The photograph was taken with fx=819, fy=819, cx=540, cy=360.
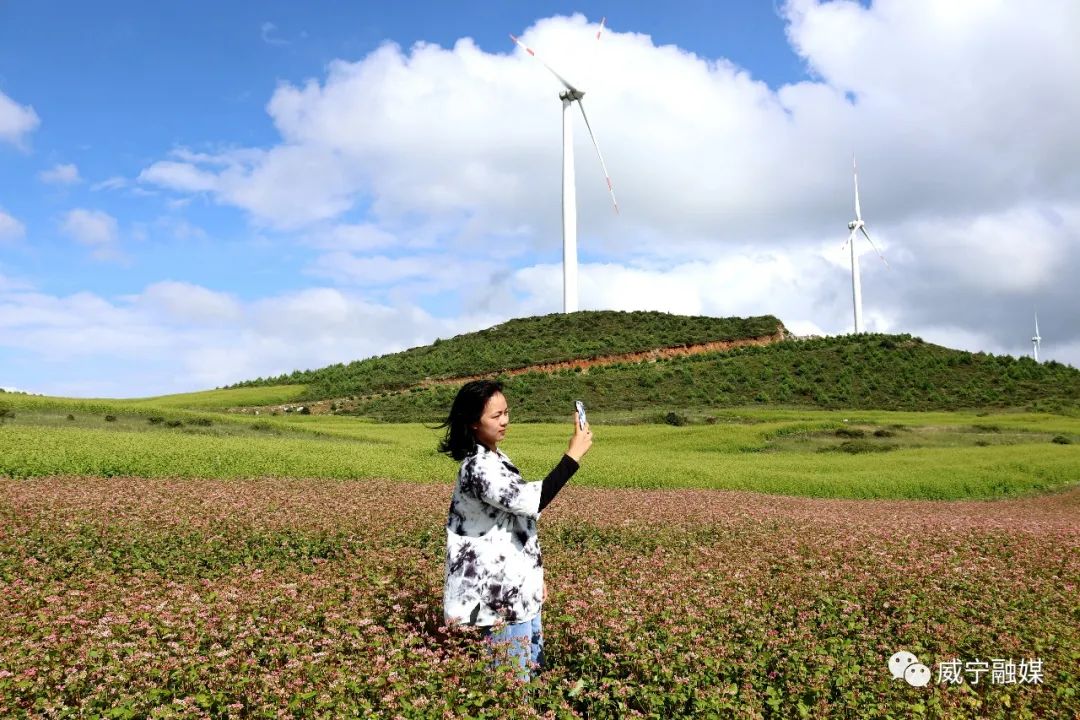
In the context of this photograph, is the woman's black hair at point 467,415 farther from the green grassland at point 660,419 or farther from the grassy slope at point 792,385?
the grassy slope at point 792,385

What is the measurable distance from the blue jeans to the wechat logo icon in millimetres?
2882

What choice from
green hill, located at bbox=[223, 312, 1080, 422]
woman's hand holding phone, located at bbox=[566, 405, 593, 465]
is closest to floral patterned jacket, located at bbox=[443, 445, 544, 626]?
woman's hand holding phone, located at bbox=[566, 405, 593, 465]

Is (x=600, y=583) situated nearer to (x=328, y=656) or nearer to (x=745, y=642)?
(x=745, y=642)

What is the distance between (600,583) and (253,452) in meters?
19.6

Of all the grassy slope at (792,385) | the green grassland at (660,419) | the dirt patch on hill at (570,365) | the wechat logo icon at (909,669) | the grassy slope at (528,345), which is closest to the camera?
the wechat logo icon at (909,669)

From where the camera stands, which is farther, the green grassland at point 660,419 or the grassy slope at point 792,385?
the grassy slope at point 792,385

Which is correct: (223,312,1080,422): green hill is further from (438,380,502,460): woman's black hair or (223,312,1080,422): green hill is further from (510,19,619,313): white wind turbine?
(438,380,502,460): woman's black hair

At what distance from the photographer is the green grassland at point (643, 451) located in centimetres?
2306

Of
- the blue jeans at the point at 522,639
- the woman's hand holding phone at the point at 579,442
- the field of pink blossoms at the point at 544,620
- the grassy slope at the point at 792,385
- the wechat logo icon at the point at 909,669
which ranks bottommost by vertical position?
the wechat logo icon at the point at 909,669

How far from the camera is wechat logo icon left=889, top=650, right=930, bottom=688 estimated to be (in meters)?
6.47

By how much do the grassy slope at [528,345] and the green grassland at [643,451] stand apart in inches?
1082

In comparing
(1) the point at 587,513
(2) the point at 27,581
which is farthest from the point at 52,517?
(1) the point at 587,513

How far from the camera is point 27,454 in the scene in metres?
20.6

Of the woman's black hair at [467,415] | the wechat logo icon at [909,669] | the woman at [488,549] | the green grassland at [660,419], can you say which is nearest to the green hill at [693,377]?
the green grassland at [660,419]
